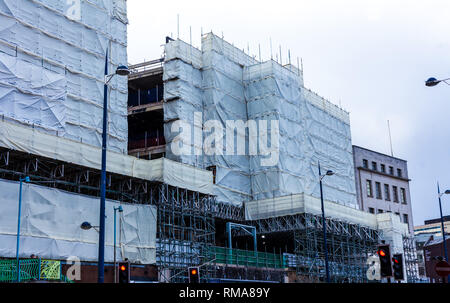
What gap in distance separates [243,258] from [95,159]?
611 inches

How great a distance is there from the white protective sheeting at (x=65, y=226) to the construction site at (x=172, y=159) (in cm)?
7

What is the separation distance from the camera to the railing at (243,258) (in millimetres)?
42531

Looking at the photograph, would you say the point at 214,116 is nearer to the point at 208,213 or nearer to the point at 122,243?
the point at 208,213

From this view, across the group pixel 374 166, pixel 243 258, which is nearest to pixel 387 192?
pixel 374 166

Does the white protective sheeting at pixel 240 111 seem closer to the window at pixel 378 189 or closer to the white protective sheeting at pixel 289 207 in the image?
the white protective sheeting at pixel 289 207

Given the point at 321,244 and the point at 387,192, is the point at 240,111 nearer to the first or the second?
the point at 321,244

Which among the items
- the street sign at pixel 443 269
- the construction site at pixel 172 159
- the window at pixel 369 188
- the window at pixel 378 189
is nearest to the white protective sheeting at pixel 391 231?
the construction site at pixel 172 159

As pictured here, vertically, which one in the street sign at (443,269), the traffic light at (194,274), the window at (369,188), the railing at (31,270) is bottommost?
the street sign at (443,269)

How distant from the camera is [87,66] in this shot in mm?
39656

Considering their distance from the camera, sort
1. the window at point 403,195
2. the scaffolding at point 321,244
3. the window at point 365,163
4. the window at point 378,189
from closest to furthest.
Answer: the scaffolding at point 321,244 → the window at point 365,163 → the window at point 378,189 → the window at point 403,195

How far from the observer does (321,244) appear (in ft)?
177

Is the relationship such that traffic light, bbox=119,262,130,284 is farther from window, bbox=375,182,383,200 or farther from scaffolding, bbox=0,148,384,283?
window, bbox=375,182,383,200

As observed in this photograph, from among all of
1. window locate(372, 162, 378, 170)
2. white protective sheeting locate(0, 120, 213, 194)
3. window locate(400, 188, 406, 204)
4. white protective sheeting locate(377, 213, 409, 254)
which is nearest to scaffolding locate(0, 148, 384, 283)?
white protective sheeting locate(0, 120, 213, 194)
